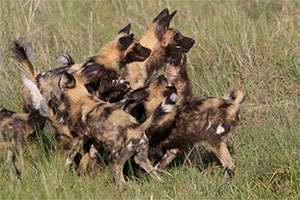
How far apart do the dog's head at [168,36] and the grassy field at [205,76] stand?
0.53m

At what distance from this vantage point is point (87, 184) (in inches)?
185

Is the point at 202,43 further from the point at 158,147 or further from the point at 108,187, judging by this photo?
the point at 108,187

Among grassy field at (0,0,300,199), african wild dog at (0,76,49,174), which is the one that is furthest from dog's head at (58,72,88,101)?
grassy field at (0,0,300,199)

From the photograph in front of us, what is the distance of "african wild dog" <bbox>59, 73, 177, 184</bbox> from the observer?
505 cm

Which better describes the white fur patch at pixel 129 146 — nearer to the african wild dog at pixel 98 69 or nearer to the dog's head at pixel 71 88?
the dog's head at pixel 71 88

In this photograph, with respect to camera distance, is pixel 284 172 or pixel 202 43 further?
pixel 202 43

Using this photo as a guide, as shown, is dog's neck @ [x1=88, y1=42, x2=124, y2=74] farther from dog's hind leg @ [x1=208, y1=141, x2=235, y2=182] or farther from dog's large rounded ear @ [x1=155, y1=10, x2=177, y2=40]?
dog's hind leg @ [x1=208, y1=141, x2=235, y2=182]

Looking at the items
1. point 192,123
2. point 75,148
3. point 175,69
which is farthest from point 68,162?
point 175,69

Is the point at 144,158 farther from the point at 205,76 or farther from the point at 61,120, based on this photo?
the point at 205,76

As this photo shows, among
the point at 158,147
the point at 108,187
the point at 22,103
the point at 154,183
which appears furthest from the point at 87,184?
the point at 22,103

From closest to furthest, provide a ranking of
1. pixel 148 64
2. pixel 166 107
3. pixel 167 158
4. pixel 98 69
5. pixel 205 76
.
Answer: pixel 166 107, pixel 167 158, pixel 98 69, pixel 148 64, pixel 205 76

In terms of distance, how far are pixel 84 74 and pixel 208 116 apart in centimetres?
114

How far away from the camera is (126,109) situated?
5793mm

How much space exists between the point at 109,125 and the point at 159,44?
167 cm
